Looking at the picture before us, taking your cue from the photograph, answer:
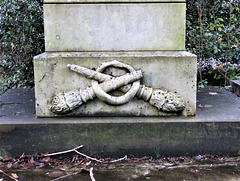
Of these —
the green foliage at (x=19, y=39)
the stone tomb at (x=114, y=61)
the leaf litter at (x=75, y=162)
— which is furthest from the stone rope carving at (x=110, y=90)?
the green foliage at (x=19, y=39)

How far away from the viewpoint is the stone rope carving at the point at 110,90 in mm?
3084

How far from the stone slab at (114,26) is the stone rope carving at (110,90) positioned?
0.93ft

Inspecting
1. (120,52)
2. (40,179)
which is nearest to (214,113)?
(120,52)

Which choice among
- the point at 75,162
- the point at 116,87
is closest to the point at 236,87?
the point at 116,87

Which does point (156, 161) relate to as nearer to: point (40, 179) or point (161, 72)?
point (161, 72)

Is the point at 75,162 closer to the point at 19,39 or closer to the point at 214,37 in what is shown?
the point at 19,39

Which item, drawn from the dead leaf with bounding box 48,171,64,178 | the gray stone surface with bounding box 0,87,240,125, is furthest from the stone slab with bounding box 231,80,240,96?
the dead leaf with bounding box 48,171,64,178

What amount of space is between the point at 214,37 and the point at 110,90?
132 inches

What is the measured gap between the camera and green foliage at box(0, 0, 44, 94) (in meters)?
5.30

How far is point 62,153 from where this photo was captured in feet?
9.98

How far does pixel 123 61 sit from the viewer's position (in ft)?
10.3

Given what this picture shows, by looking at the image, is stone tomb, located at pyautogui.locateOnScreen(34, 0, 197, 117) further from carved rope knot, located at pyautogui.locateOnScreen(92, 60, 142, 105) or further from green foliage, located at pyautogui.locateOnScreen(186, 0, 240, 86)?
green foliage, located at pyautogui.locateOnScreen(186, 0, 240, 86)

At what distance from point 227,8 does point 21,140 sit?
193 inches

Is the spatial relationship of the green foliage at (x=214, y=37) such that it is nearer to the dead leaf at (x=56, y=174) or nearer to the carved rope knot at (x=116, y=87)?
the carved rope knot at (x=116, y=87)
